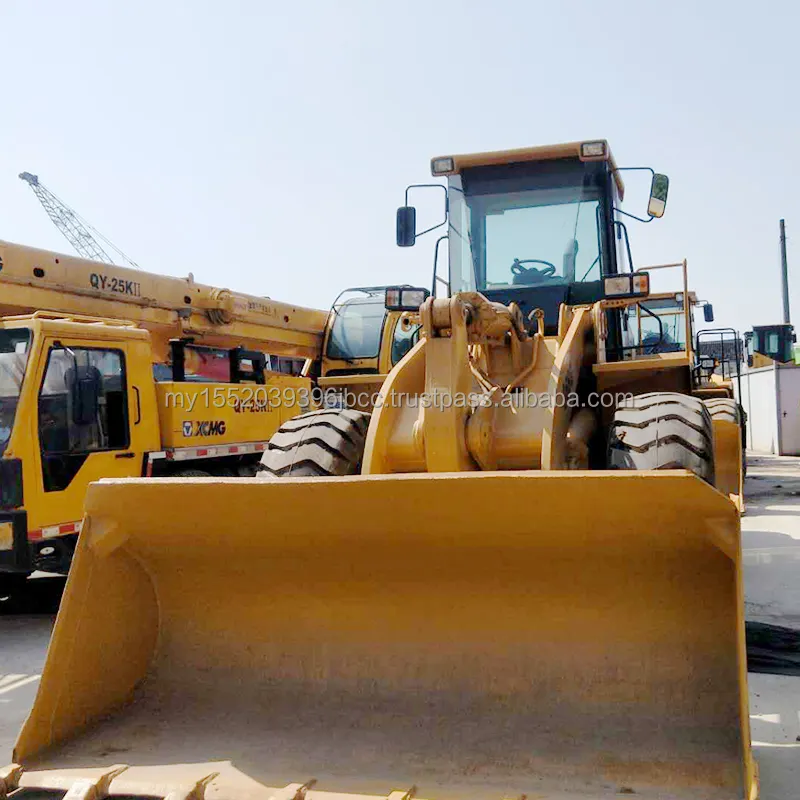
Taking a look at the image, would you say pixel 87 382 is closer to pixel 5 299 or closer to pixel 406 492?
pixel 5 299

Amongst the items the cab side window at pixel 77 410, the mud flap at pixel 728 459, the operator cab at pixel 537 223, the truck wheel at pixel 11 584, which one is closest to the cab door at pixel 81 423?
the cab side window at pixel 77 410

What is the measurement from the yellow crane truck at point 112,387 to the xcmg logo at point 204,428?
0.5 inches

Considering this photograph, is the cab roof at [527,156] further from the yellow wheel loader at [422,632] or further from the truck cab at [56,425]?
the truck cab at [56,425]

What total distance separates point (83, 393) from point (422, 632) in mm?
4230

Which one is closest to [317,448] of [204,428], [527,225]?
[527,225]

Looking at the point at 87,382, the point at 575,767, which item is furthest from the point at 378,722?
the point at 87,382

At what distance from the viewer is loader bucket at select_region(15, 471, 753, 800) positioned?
289 cm

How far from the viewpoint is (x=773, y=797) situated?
3.04m

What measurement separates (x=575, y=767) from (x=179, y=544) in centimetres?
172

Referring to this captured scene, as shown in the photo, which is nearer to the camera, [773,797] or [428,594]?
[773,797]

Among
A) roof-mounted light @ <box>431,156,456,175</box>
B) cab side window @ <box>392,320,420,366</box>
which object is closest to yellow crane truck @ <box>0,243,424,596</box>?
roof-mounted light @ <box>431,156,456,175</box>

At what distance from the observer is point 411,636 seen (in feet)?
11.1

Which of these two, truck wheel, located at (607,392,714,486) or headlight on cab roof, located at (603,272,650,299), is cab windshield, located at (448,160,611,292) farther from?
truck wheel, located at (607,392,714,486)

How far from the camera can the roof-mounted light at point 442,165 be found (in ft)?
18.5
